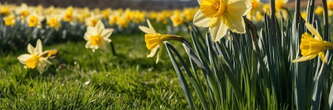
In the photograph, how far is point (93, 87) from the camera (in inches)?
91.8

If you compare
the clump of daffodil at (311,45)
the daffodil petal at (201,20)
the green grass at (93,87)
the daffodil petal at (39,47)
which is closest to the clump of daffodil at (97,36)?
the green grass at (93,87)

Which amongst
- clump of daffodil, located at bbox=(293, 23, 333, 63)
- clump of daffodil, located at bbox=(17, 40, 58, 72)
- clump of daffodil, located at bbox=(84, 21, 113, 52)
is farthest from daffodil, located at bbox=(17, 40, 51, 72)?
clump of daffodil, located at bbox=(293, 23, 333, 63)

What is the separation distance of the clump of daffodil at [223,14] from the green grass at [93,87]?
2.75 feet

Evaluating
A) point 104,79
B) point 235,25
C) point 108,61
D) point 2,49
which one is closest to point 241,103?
point 235,25

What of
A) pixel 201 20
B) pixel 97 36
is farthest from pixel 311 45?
pixel 97 36

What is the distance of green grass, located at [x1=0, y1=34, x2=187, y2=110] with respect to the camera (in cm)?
206

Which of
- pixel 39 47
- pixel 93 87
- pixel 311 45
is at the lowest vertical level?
pixel 93 87

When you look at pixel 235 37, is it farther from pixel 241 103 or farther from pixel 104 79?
pixel 104 79

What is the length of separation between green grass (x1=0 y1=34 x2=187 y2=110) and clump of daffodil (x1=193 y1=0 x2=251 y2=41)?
84 cm

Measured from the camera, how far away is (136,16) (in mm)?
8086

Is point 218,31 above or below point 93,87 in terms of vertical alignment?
above

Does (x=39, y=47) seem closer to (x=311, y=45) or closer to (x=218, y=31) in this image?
(x=218, y=31)

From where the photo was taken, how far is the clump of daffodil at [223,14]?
1.30 meters

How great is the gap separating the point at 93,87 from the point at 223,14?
121cm
